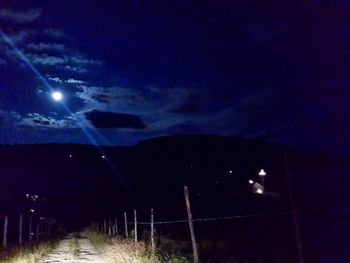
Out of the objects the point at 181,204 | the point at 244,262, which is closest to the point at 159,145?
the point at 181,204

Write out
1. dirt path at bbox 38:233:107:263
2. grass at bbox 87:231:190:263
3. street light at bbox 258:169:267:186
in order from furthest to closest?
1. street light at bbox 258:169:267:186
2. dirt path at bbox 38:233:107:263
3. grass at bbox 87:231:190:263

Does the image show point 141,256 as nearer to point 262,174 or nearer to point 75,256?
point 75,256

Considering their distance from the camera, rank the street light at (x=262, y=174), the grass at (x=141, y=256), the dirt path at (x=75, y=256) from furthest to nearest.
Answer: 1. the street light at (x=262, y=174)
2. the dirt path at (x=75, y=256)
3. the grass at (x=141, y=256)

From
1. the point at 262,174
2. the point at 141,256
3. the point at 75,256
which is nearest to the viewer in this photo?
the point at 141,256

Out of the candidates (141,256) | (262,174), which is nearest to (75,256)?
(141,256)

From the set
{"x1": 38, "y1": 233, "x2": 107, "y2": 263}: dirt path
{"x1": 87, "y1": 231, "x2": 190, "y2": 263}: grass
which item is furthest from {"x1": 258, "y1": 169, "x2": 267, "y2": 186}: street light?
{"x1": 87, "y1": 231, "x2": 190, "y2": 263}: grass

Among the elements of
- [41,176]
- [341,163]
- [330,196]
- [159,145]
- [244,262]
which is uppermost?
[159,145]

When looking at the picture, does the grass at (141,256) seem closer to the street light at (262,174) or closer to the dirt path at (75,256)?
the dirt path at (75,256)

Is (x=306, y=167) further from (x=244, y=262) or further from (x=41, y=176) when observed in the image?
(x=41, y=176)

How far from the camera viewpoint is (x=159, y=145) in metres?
123

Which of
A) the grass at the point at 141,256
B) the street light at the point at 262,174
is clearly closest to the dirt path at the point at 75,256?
the grass at the point at 141,256

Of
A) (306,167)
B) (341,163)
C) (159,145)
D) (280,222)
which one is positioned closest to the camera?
(280,222)

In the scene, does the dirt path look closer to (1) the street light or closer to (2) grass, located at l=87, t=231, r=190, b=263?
(2) grass, located at l=87, t=231, r=190, b=263

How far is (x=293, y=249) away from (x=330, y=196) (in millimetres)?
9889
